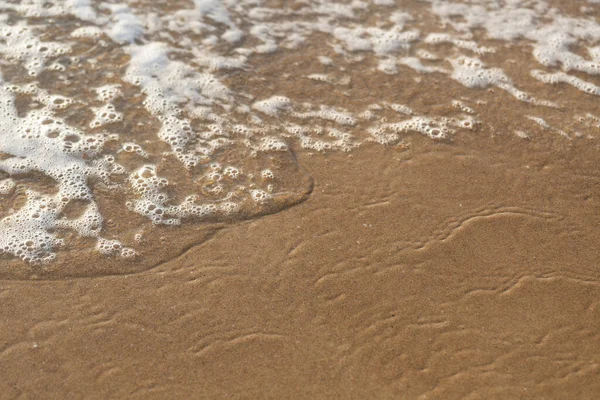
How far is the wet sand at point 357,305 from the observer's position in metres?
2.93

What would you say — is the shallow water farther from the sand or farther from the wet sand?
the wet sand

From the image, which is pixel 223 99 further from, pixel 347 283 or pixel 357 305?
pixel 357 305

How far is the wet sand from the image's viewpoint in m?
2.93

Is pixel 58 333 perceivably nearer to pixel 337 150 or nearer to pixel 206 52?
pixel 337 150

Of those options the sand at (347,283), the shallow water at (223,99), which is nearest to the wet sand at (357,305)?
the sand at (347,283)

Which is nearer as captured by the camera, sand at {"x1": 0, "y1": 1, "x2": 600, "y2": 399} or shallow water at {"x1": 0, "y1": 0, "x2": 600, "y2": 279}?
sand at {"x1": 0, "y1": 1, "x2": 600, "y2": 399}

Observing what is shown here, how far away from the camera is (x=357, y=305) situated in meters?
Result: 3.27

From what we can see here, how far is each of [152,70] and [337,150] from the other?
1699 mm

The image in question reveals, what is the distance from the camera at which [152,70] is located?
16.0 ft

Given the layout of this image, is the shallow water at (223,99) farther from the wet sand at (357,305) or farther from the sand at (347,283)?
the wet sand at (357,305)

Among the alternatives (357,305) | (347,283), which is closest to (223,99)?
(347,283)

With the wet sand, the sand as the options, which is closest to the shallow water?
the sand

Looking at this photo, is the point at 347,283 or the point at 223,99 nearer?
the point at 347,283

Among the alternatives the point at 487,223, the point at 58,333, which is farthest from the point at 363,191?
the point at 58,333
